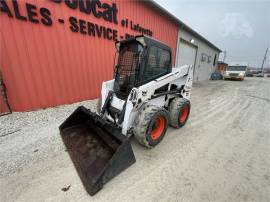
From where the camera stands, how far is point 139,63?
2504mm

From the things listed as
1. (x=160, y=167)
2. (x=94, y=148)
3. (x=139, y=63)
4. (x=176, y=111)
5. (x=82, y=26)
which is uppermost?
(x=82, y=26)

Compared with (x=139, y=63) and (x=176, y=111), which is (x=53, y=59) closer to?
(x=139, y=63)

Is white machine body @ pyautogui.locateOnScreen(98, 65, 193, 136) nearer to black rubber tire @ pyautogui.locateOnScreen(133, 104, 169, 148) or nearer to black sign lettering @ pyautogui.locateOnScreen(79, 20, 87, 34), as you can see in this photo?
black rubber tire @ pyautogui.locateOnScreen(133, 104, 169, 148)

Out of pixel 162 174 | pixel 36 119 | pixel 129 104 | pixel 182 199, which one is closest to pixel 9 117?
pixel 36 119

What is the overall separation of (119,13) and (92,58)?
2.24 metres

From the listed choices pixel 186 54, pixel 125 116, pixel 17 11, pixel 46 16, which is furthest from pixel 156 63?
pixel 186 54

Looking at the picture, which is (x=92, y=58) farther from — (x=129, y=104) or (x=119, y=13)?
(x=129, y=104)

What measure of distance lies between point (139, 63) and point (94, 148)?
1779 mm

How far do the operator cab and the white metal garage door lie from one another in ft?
24.9

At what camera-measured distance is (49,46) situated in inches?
156

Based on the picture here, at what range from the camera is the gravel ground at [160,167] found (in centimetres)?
167

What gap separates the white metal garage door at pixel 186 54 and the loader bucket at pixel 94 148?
8906 mm

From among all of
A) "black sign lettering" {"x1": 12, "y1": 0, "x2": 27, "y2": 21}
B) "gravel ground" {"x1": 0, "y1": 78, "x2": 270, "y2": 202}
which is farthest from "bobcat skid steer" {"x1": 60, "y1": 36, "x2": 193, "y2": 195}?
"black sign lettering" {"x1": 12, "y1": 0, "x2": 27, "y2": 21}

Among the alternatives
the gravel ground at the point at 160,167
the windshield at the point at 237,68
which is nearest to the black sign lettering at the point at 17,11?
the gravel ground at the point at 160,167
